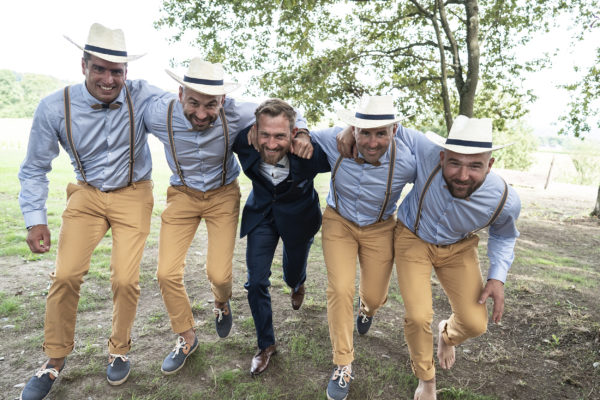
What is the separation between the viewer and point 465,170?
3.27m

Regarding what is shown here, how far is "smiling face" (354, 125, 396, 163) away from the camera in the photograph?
A: 3.48 m

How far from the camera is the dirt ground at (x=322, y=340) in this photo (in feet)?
11.8

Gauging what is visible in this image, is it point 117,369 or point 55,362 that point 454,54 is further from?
point 55,362

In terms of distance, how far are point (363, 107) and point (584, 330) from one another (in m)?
3.61

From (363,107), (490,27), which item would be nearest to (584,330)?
(363,107)

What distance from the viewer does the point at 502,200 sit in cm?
339

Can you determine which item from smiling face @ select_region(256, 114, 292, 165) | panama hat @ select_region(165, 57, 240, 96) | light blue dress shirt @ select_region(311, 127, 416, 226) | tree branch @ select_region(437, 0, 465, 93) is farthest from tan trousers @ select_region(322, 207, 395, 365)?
tree branch @ select_region(437, 0, 465, 93)

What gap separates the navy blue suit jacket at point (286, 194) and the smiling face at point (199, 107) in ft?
1.12

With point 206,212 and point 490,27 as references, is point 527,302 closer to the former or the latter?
point 206,212

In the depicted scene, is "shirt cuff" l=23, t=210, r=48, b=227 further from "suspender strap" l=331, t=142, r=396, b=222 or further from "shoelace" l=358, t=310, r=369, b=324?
"shoelace" l=358, t=310, r=369, b=324

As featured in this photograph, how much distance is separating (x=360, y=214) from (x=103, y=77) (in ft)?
8.38

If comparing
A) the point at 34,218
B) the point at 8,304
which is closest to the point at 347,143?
the point at 34,218

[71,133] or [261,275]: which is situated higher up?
[71,133]

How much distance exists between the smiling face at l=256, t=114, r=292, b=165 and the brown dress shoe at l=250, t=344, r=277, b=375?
1.81 metres
